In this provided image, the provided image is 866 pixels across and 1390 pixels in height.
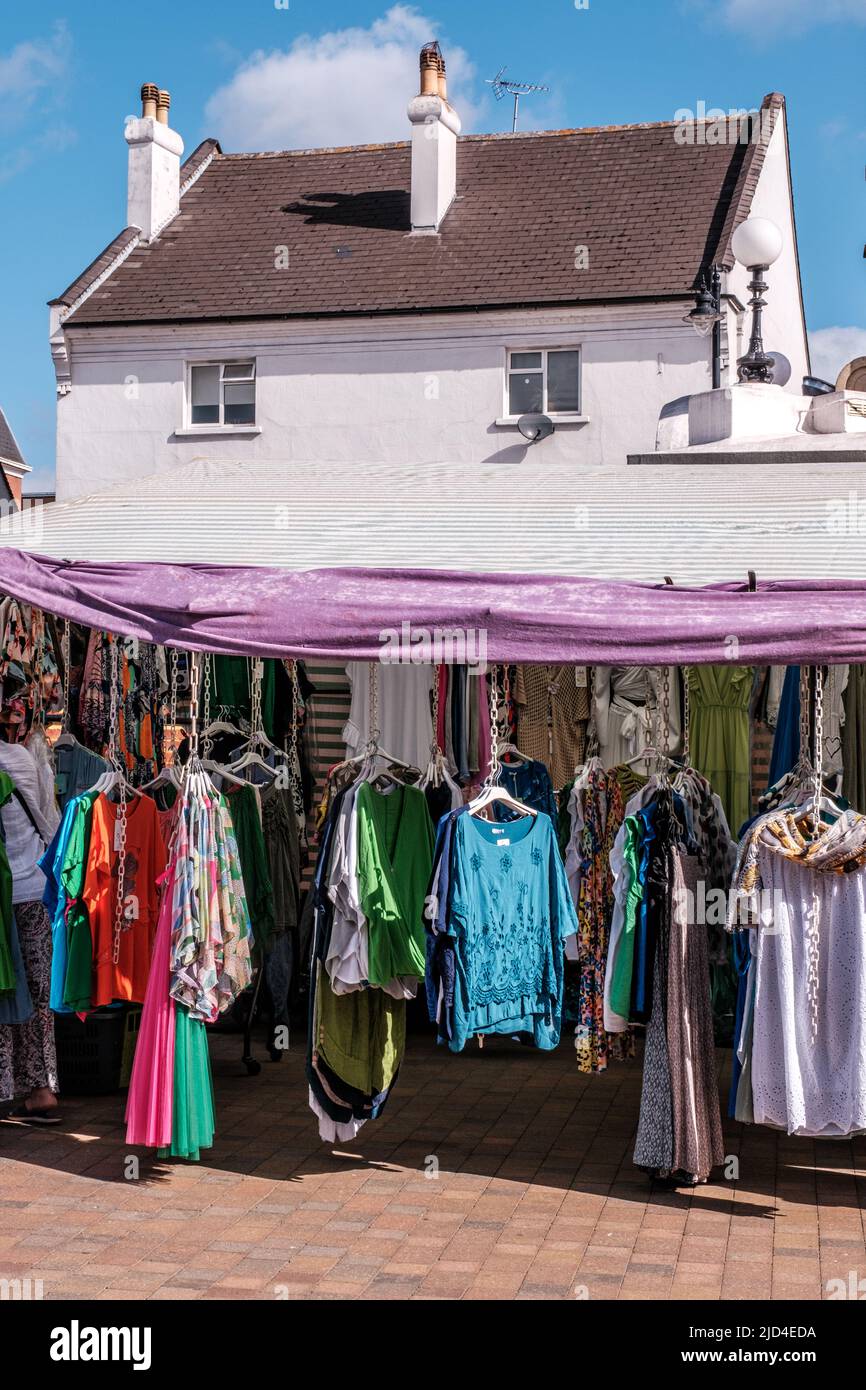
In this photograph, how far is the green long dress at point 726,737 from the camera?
9.27 m

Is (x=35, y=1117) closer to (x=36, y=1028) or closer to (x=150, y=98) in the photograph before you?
(x=36, y=1028)

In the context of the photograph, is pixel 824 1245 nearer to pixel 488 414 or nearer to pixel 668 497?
pixel 668 497

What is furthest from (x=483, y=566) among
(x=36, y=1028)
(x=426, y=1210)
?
(x=36, y=1028)

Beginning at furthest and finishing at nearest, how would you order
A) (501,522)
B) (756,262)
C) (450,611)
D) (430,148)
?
(430,148) → (756,262) → (501,522) → (450,611)

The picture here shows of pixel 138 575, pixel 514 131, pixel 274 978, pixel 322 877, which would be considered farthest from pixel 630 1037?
pixel 514 131

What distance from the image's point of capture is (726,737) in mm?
9289

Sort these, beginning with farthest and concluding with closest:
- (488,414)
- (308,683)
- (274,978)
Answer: (488,414)
(308,683)
(274,978)

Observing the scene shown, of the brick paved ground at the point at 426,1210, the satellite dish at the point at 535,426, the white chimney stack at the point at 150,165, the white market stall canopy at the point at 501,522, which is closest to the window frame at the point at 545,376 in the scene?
the satellite dish at the point at 535,426

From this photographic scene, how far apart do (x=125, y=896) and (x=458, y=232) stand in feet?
55.6

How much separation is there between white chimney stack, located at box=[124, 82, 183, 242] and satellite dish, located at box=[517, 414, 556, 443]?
6993mm

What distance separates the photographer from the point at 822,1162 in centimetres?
676

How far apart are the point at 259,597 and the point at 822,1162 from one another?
3577 millimetres

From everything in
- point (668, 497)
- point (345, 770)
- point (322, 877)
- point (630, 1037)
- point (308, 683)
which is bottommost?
point (630, 1037)

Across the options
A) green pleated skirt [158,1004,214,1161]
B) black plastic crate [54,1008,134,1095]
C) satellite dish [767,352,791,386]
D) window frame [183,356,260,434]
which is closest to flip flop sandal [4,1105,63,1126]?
black plastic crate [54,1008,134,1095]
